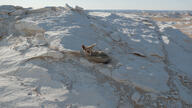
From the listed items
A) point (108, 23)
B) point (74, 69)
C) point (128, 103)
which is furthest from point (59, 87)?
point (108, 23)

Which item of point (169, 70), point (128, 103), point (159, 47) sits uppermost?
point (159, 47)

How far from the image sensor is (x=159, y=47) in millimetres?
3615

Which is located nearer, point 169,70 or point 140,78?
point 140,78

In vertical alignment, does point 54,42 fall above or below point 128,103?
above

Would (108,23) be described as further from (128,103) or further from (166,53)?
(128,103)

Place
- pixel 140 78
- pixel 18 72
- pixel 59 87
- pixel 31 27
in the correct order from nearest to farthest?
1. pixel 59 87
2. pixel 18 72
3. pixel 140 78
4. pixel 31 27

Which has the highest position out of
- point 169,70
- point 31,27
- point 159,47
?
point 31,27

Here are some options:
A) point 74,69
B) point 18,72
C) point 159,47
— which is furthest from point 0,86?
point 159,47

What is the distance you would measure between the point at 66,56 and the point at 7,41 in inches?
70.0

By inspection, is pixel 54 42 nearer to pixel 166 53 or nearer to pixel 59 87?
pixel 59 87

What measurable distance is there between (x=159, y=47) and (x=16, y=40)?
130 inches

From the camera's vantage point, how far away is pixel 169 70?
290cm

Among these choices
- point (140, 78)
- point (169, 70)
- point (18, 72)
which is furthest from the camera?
point (169, 70)

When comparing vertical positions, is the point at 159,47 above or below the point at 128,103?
above
